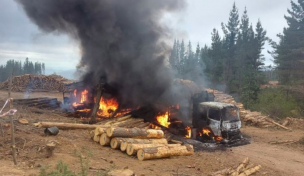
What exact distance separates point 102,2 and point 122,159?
12.3m

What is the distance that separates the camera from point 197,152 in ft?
37.0

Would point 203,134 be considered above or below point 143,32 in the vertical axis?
below

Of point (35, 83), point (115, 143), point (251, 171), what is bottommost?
point (251, 171)

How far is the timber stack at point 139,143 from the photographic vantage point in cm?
938

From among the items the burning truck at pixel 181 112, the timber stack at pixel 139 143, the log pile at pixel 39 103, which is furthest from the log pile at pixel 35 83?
the timber stack at pixel 139 143

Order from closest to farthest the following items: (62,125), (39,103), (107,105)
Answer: (62,125)
(107,105)
(39,103)

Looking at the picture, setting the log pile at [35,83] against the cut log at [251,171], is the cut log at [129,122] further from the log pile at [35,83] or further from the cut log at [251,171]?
the log pile at [35,83]

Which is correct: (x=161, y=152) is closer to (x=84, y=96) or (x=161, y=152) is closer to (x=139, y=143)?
(x=139, y=143)

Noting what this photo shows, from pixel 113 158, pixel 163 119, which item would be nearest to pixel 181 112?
pixel 163 119

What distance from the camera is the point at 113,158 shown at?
9117 millimetres

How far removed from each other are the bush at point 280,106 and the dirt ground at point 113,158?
9447mm

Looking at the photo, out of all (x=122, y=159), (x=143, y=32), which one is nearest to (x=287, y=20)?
(x=143, y=32)

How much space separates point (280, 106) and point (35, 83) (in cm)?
3038

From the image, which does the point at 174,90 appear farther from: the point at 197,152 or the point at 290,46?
the point at 290,46
